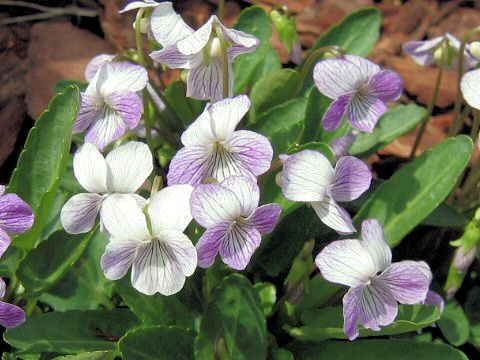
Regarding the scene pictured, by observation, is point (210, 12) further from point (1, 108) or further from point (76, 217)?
point (76, 217)

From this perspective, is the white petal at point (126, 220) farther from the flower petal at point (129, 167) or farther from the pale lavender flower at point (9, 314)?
the pale lavender flower at point (9, 314)

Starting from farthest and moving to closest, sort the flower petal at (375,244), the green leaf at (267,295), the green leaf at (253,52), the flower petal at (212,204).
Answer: the green leaf at (253,52), the green leaf at (267,295), the flower petal at (375,244), the flower petal at (212,204)

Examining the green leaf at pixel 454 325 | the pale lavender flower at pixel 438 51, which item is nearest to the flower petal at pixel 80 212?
the green leaf at pixel 454 325

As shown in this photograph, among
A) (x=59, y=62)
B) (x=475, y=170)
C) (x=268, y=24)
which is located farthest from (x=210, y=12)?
(x=475, y=170)

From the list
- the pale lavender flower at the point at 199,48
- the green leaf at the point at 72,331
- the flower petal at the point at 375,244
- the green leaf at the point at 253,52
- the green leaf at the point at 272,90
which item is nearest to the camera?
the flower petal at the point at 375,244

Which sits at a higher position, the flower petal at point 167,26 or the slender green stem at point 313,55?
the flower petal at point 167,26

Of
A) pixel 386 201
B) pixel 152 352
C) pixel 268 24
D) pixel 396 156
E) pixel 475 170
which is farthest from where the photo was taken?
pixel 396 156

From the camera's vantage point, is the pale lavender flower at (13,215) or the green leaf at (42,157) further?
the green leaf at (42,157)

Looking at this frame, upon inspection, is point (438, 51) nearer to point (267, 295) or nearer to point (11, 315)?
point (267, 295)
